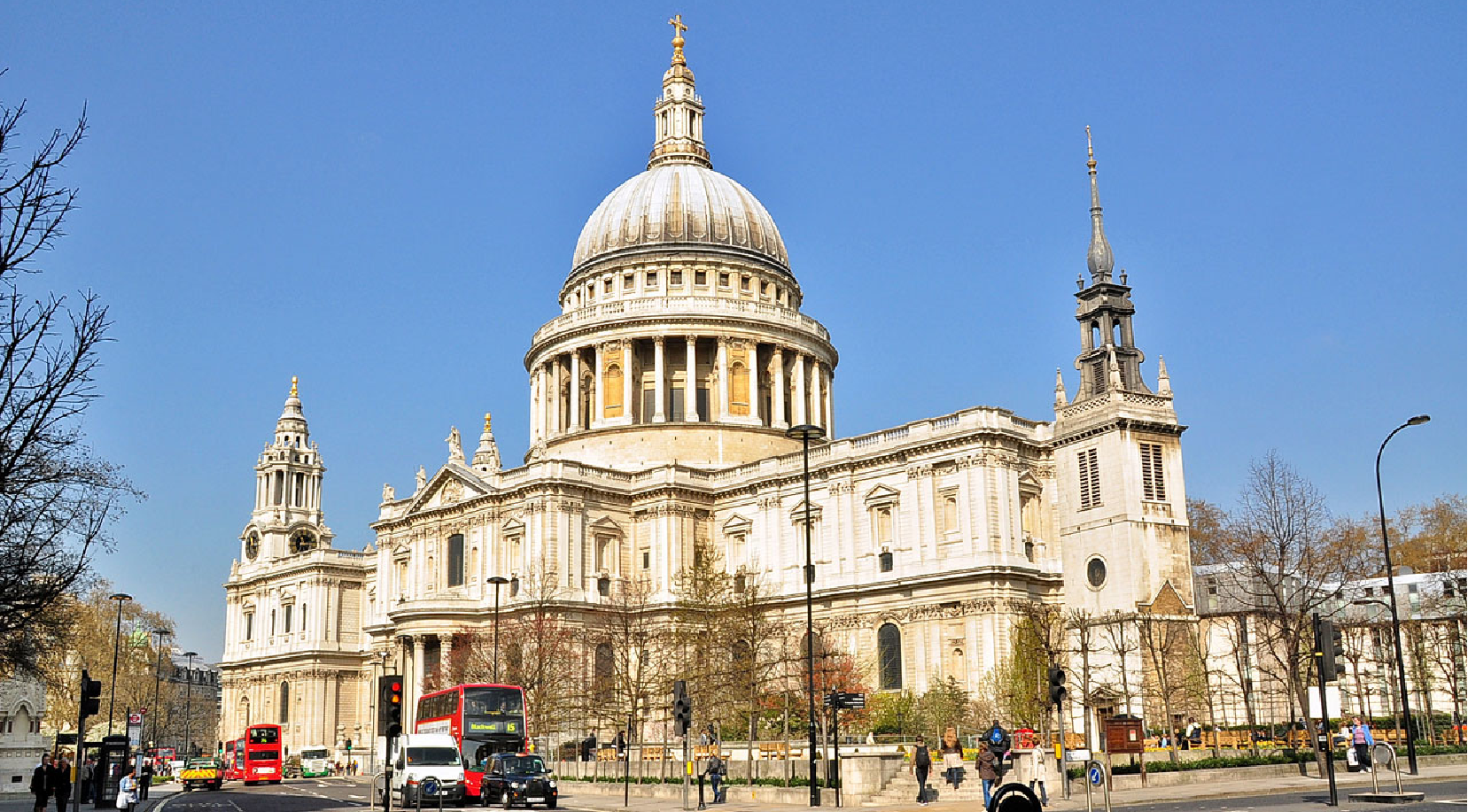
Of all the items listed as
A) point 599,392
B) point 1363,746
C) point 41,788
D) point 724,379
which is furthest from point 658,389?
point 41,788

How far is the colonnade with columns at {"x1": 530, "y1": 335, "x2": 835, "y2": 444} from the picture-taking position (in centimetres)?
8638

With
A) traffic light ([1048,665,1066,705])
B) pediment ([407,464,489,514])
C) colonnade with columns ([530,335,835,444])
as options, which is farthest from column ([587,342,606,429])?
traffic light ([1048,665,1066,705])

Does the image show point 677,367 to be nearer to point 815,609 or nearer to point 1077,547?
point 815,609

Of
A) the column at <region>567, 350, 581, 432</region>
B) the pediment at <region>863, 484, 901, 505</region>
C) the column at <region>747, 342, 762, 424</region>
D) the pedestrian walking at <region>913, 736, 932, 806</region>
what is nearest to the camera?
the pedestrian walking at <region>913, 736, 932, 806</region>

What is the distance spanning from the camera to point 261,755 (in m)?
76.1

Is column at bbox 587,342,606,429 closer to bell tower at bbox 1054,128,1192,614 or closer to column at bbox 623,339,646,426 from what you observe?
column at bbox 623,339,646,426

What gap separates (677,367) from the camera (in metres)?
88.6

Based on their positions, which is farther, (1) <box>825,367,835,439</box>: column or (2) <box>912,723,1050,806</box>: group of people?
(1) <box>825,367,835,439</box>: column

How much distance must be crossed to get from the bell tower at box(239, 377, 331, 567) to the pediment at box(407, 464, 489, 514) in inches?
1357

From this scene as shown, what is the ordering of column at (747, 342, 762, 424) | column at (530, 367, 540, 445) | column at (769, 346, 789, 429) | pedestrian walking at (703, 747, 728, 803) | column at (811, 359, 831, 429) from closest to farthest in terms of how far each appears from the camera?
pedestrian walking at (703, 747, 728, 803)
column at (747, 342, 762, 424)
column at (769, 346, 789, 429)
column at (811, 359, 831, 429)
column at (530, 367, 540, 445)

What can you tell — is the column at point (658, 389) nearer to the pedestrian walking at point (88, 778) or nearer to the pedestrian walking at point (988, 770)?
the pedestrian walking at point (88, 778)

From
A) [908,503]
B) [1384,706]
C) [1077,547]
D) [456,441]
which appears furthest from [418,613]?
[1384,706]

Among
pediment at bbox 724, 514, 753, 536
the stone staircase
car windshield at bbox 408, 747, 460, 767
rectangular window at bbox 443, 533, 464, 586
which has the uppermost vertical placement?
pediment at bbox 724, 514, 753, 536

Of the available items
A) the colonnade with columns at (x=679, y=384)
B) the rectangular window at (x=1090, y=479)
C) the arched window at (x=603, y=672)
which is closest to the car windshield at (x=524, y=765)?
the arched window at (x=603, y=672)
